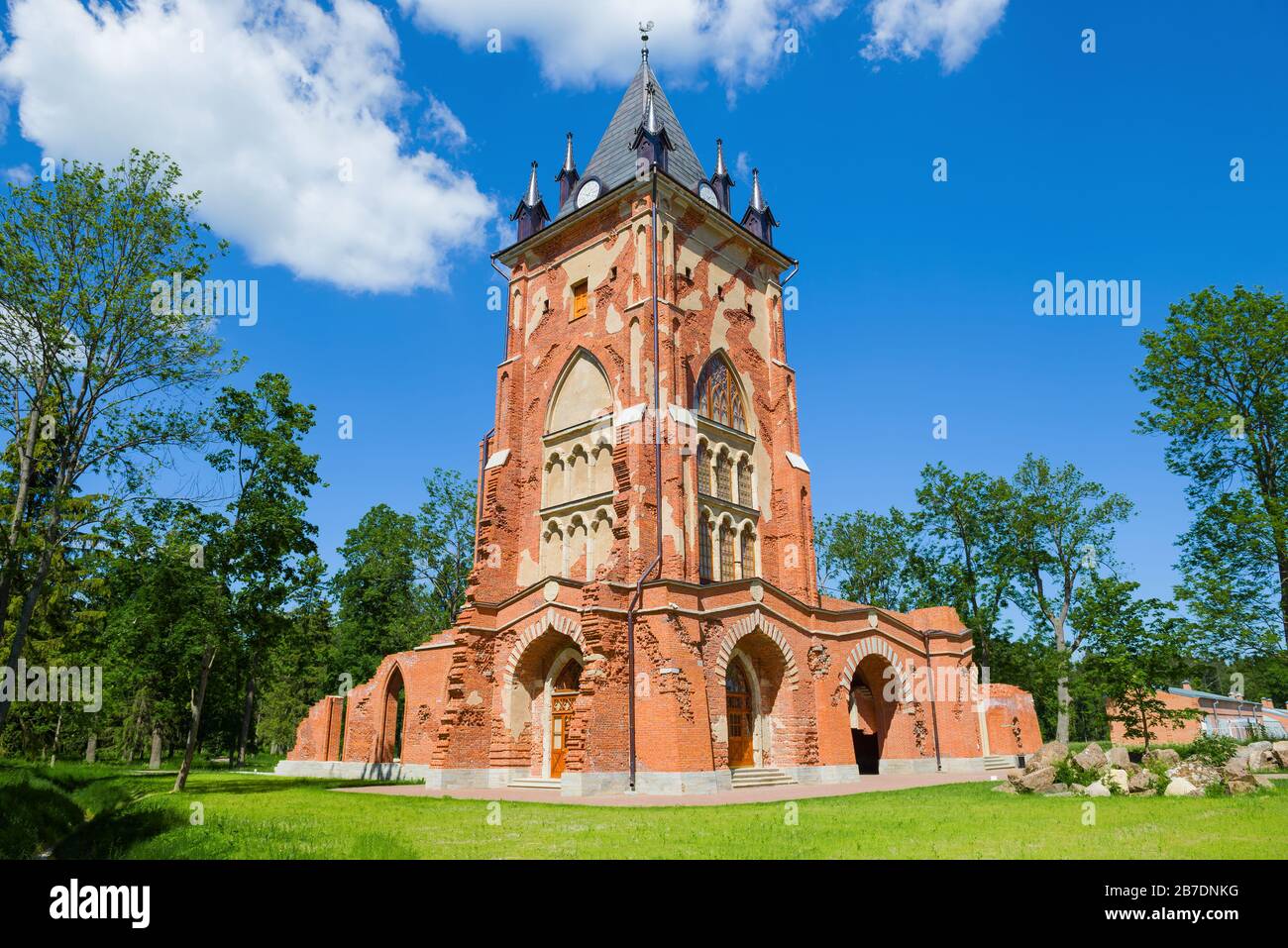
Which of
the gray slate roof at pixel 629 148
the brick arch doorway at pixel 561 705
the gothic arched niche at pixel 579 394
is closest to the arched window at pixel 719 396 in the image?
the gothic arched niche at pixel 579 394

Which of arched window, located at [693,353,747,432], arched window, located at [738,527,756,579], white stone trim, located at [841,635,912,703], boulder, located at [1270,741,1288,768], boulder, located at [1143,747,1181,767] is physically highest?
arched window, located at [693,353,747,432]

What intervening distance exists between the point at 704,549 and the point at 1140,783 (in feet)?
43.9

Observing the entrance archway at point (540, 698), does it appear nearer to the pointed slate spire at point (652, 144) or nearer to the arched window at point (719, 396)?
the arched window at point (719, 396)

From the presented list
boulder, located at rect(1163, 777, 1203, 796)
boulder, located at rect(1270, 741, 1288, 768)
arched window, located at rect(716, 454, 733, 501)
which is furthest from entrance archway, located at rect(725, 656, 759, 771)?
boulder, located at rect(1270, 741, 1288, 768)

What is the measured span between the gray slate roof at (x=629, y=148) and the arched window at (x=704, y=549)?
1259 cm

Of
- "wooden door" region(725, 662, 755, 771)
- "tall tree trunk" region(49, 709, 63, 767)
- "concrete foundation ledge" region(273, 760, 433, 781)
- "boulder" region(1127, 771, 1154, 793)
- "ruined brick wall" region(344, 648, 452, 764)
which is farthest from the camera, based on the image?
"tall tree trunk" region(49, 709, 63, 767)

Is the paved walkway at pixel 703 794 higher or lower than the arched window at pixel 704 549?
lower

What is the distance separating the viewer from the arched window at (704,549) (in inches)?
1014

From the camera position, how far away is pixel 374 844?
9.81 meters

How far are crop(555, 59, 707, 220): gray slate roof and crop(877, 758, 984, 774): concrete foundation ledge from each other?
21.6 m

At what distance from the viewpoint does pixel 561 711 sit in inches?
969

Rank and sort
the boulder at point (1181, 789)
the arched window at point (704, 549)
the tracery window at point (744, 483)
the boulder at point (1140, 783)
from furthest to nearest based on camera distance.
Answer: the tracery window at point (744, 483) < the arched window at point (704, 549) < the boulder at point (1140, 783) < the boulder at point (1181, 789)

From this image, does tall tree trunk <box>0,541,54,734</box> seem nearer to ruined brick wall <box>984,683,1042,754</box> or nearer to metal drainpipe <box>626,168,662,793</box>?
metal drainpipe <box>626,168,662,793</box>

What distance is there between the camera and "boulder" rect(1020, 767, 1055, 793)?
16.9 metres
